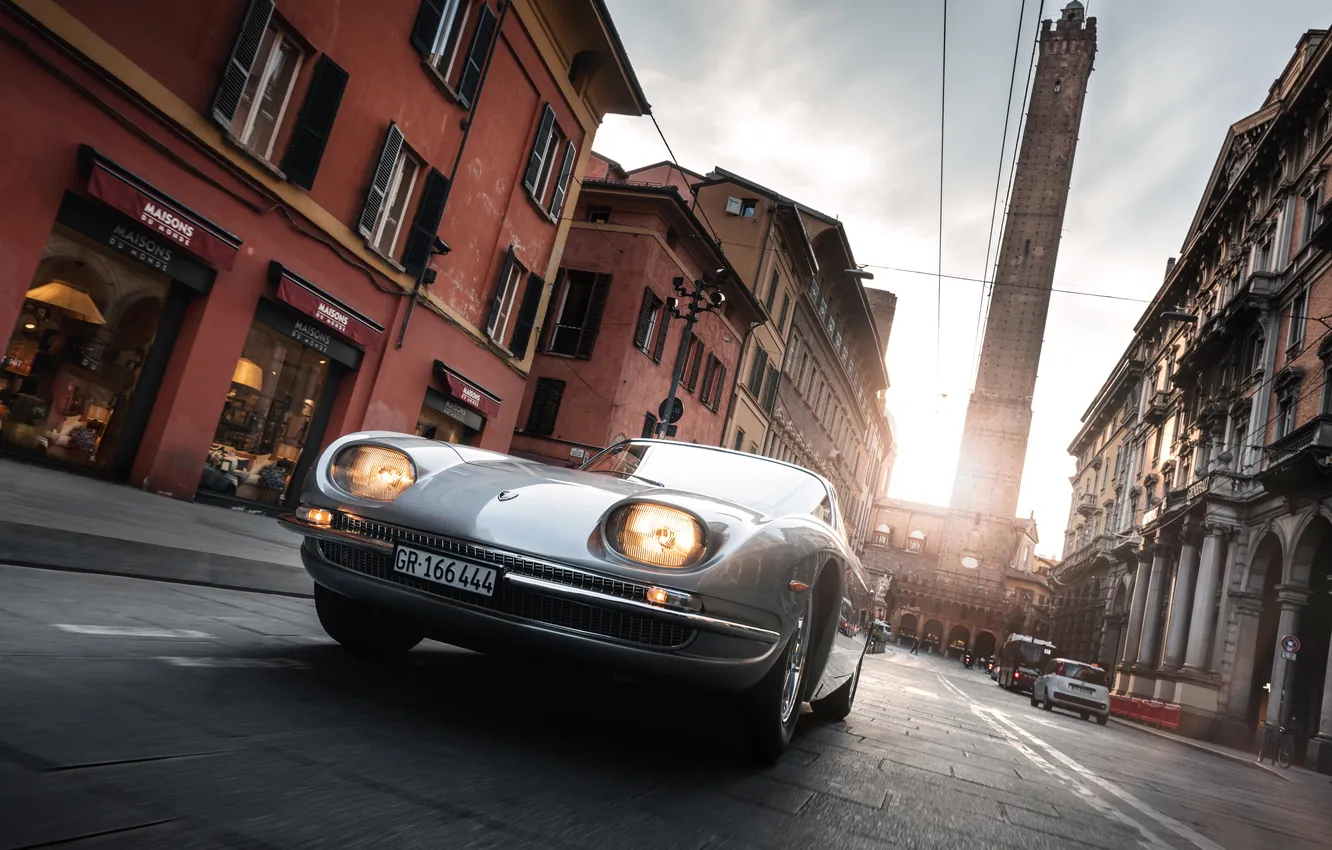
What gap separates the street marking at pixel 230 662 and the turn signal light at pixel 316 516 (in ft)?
1.77

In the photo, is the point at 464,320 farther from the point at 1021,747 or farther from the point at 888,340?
→ the point at 888,340

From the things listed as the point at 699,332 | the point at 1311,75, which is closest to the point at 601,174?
the point at 699,332

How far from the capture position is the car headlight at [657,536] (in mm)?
3088

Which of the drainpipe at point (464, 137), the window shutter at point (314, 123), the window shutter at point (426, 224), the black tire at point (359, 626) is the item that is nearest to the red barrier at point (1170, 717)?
the drainpipe at point (464, 137)

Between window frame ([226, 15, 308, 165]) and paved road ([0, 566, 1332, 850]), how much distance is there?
22.9 feet

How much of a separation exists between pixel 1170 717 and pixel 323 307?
22.8 metres

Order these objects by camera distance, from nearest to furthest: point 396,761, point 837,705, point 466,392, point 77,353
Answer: point 396,761, point 837,705, point 77,353, point 466,392

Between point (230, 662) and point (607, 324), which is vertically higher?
point (607, 324)

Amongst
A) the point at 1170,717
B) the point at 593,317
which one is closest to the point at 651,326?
the point at 593,317

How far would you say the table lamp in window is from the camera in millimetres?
11289

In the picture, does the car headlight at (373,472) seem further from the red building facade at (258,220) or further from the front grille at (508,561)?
the red building facade at (258,220)

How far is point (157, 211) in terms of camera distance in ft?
30.5

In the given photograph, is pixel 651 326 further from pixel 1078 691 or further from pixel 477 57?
pixel 1078 691

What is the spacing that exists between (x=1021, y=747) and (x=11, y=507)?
756cm
